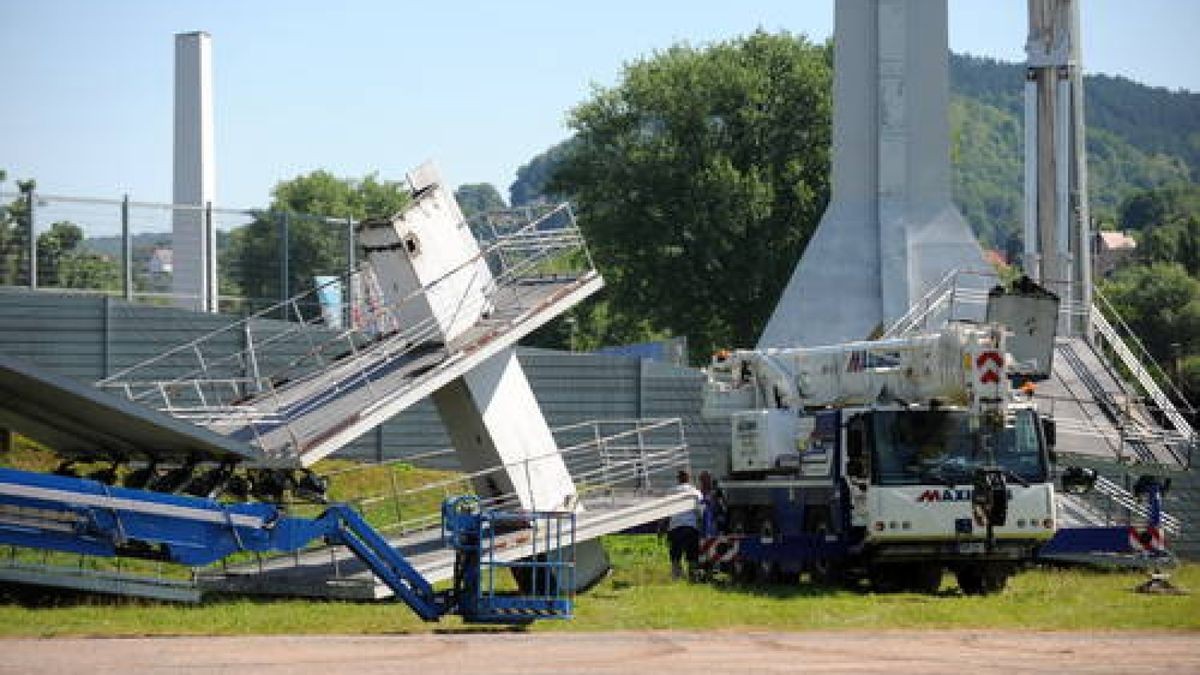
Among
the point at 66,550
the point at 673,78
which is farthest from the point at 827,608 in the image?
the point at 673,78

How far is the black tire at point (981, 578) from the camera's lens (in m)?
28.1

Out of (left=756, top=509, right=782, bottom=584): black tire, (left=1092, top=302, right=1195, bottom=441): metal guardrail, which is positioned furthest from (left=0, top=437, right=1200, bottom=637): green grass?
(left=1092, top=302, right=1195, bottom=441): metal guardrail

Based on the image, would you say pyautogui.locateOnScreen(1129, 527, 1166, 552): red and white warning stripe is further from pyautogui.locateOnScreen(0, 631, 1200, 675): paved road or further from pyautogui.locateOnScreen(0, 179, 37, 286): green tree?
pyautogui.locateOnScreen(0, 179, 37, 286): green tree

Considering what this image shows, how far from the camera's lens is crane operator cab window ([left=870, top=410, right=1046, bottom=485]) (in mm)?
27062

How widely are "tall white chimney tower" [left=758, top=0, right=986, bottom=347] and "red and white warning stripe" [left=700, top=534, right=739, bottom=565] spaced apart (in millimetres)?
14489

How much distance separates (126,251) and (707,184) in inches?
1730

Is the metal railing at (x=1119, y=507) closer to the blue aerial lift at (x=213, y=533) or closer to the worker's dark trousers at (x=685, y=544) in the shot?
the worker's dark trousers at (x=685, y=544)

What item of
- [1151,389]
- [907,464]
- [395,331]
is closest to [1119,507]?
[1151,389]

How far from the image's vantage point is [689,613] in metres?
23.7

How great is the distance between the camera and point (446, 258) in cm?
2697

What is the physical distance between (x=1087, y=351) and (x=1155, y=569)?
463 inches

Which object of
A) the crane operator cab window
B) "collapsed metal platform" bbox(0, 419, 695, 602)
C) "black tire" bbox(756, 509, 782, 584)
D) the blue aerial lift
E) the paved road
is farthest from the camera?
Result: "black tire" bbox(756, 509, 782, 584)

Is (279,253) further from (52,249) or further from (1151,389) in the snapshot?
(1151,389)

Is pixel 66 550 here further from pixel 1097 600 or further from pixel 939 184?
pixel 939 184
